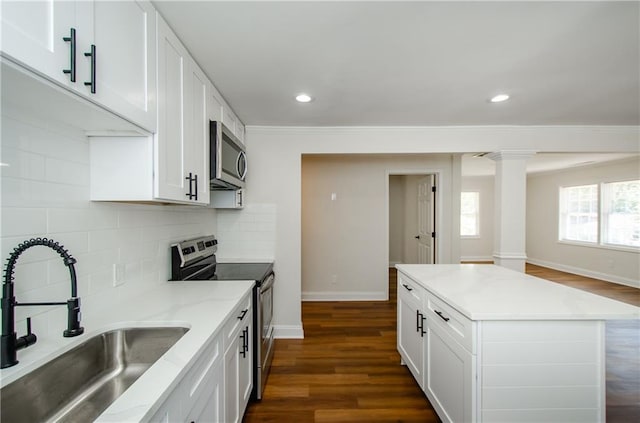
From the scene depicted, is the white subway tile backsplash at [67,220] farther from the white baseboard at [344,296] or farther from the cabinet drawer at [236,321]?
the white baseboard at [344,296]

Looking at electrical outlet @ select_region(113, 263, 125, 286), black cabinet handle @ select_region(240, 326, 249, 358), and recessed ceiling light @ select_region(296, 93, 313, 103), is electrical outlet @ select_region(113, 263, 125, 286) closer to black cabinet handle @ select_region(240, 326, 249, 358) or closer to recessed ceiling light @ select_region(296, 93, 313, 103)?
black cabinet handle @ select_region(240, 326, 249, 358)

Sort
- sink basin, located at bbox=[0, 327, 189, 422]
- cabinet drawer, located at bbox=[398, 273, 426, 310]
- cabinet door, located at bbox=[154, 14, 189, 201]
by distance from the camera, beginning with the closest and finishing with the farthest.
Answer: sink basin, located at bbox=[0, 327, 189, 422]
cabinet door, located at bbox=[154, 14, 189, 201]
cabinet drawer, located at bbox=[398, 273, 426, 310]

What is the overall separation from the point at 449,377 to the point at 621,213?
252 inches

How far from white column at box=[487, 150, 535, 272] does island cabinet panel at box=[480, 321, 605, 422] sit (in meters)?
1.99

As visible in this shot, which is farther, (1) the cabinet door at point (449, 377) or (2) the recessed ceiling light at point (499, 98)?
(2) the recessed ceiling light at point (499, 98)

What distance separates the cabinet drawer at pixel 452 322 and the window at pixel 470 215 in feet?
22.9

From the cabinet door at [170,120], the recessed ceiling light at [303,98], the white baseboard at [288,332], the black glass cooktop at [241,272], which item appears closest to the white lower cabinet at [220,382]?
the black glass cooktop at [241,272]

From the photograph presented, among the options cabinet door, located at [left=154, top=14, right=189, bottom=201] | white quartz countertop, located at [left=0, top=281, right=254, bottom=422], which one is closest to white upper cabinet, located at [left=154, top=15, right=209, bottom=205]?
cabinet door, located at [left=154, top=14, right=189, bottom=201]

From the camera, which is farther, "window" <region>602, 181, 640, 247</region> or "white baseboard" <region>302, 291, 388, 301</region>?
"window" <region>602, 181, 640, 247</region>

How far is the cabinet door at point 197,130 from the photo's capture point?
1693 mm

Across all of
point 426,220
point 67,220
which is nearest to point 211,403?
point 67,220

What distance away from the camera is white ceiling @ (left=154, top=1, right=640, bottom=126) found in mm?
1394

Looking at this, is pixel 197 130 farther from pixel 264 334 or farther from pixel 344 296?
pixel 344 296

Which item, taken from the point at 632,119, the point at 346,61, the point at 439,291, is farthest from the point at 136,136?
the point at 632,119
